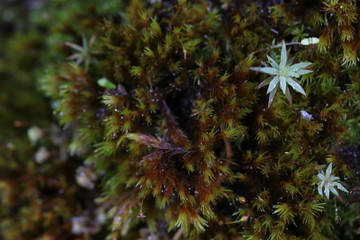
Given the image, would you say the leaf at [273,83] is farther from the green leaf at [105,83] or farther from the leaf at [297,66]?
the green leaf at [105,83]

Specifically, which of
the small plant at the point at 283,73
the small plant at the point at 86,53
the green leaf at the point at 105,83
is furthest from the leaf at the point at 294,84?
the small plant at the point at 86,53

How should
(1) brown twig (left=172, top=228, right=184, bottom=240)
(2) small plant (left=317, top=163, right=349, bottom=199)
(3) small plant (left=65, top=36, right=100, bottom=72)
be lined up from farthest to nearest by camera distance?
(3) small plant (left=65, top=36, right=100, bottom=72)
(1) brown twig (left=172, top=228, right=184, bottom=240)
(2) small plant (left=317, top=163, right=349, bottom=199)

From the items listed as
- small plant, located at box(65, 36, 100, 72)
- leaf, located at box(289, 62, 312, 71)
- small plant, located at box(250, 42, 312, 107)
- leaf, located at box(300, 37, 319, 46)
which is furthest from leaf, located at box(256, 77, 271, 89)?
small plant, located at box(65, 36, 100, 72)

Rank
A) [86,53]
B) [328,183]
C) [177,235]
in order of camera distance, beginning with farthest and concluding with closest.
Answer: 1. [86,53]
2. [177,235]
3. [328,183]

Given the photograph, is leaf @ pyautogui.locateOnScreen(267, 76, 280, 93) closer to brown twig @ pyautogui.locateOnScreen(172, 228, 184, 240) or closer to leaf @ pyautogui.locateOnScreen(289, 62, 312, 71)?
leaf @ pyautogui.locateOnScreen(289, 62, 312, 71)

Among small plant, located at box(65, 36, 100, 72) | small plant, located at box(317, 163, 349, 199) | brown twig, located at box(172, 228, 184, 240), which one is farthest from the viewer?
small plant, located at box(65, 36, 100, 72)

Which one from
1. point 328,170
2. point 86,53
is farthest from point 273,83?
point 86,53

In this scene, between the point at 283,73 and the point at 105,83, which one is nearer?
the point at 283,73

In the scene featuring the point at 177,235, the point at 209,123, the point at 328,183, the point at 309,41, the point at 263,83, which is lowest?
the point at 177,235

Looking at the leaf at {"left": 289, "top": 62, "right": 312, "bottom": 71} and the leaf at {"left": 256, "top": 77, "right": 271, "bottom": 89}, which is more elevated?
the leaf at {"left": 289, "top": 62, "right": 312, "bottom": 71}

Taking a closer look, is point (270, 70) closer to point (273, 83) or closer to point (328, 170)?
point (273, 83)
